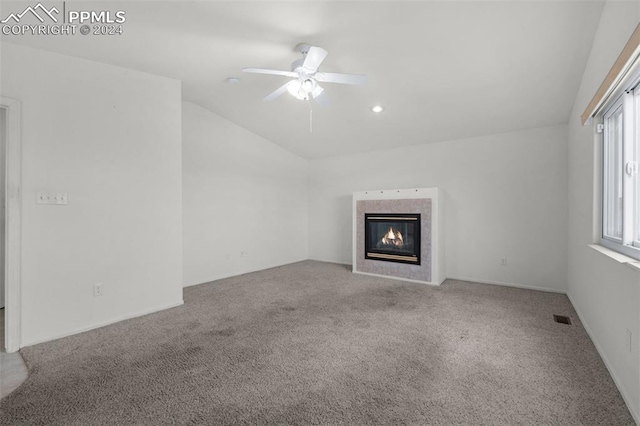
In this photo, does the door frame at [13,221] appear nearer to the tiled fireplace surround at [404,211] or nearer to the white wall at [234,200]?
the white wall at [234,200]

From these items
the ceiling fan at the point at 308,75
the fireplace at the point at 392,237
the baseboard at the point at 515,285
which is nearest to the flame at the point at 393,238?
the fireplace at the point at 392,237

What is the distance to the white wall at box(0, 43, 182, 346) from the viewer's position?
2.43 meters

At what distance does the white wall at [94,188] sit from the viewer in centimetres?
243

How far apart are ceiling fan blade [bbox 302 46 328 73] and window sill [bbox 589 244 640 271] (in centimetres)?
233

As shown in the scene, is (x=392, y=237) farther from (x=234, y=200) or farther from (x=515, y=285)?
(x=234, y=200)

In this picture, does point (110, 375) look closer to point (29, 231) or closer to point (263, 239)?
point (29, 231)

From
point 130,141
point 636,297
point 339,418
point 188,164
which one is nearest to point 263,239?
point 188,164

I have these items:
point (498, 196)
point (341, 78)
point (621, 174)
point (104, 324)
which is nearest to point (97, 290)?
point (104, 324)

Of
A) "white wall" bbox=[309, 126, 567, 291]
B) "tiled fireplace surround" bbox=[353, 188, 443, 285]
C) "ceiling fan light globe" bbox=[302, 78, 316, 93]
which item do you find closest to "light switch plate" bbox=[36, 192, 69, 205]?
"ceiling fan light globe" bbox=[302, 78, 316, 93]

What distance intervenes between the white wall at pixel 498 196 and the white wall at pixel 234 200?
76.1 inches

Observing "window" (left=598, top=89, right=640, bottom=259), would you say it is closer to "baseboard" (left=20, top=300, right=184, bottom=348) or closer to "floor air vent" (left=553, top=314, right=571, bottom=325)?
"floor air vent" (left=553, top=314, right=571, bottom=325)

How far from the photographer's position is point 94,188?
2.76 meters

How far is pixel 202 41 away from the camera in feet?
8.62

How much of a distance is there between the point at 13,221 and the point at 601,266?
466 centimetres
